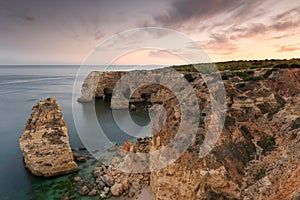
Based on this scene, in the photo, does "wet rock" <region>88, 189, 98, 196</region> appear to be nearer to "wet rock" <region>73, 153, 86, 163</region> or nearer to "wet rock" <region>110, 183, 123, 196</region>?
"wet rock" <region>110, 183, 123, 196</region>

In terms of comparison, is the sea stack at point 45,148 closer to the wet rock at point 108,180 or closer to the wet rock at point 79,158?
the wet rock at point 79,158

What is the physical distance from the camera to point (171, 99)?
41.4ft

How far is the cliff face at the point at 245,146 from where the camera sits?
766 cm

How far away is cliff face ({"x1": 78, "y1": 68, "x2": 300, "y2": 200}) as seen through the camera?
25.1 ft

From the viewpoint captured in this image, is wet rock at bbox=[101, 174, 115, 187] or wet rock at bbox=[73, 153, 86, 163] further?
wet rock at bbox=[73, 153, 86, 163]

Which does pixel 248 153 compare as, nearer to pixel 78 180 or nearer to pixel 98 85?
pixel 78 180

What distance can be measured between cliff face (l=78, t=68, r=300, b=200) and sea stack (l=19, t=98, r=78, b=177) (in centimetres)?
1280

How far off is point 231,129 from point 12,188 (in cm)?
2010

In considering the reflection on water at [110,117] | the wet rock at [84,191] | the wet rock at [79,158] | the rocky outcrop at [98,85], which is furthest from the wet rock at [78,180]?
the rocky outcrop at [98,85]

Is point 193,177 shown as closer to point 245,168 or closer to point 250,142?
point 245,168

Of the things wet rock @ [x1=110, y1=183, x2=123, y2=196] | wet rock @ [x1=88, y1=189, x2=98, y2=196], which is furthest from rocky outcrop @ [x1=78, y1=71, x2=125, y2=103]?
wet rock @ [x1=110, y1=183, x2=123, y2=196]

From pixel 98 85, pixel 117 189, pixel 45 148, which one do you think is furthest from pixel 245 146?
pixel 98 85

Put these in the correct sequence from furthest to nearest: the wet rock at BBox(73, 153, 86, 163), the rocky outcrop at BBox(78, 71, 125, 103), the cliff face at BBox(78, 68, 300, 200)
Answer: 1. the rocky outcrop at BBox(78, 71, 125, 103)
2. the wet rock at BBox(73, 153, 86, 163)
3. the cliff face at BBox(78, 68, 300, 200)

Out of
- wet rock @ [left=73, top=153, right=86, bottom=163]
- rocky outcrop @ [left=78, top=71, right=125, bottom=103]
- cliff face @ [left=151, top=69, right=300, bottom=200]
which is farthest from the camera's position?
rocky outcrop @ [left=78, top=71, right=125, bottom=103]
